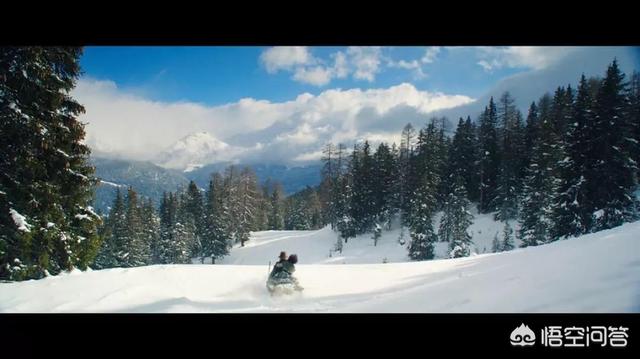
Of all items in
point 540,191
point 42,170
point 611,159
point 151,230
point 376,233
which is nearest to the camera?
point 42,170

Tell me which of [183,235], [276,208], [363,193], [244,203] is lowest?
[183,235]

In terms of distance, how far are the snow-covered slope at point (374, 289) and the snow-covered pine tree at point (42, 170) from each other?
3.74 meters

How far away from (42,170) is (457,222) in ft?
106

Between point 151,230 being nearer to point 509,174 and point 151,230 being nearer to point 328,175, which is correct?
point 328,175

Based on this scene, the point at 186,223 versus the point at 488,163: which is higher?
the point at 488,163

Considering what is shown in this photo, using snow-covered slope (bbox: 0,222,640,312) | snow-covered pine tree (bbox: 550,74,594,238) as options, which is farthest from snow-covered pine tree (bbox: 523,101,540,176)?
snow-covered slope (bbox: 0,222,640,312)

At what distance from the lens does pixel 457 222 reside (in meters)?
33.6

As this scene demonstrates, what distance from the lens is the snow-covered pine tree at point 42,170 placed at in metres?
9.18

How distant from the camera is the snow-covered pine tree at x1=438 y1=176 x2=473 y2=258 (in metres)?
31.4

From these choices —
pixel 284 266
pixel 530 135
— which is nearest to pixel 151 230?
pixel 284 266

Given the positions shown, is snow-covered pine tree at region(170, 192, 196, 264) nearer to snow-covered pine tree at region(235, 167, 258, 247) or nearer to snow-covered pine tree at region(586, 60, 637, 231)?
snow-covered pine tree at region(235, 167, 258, 247)

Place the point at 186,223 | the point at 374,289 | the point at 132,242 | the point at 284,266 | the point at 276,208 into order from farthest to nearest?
the point at 276,208 → the point at 186,223 → the point at 132,242 → the point at 284,266 → the point at 374,289

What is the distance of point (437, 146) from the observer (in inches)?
1651
